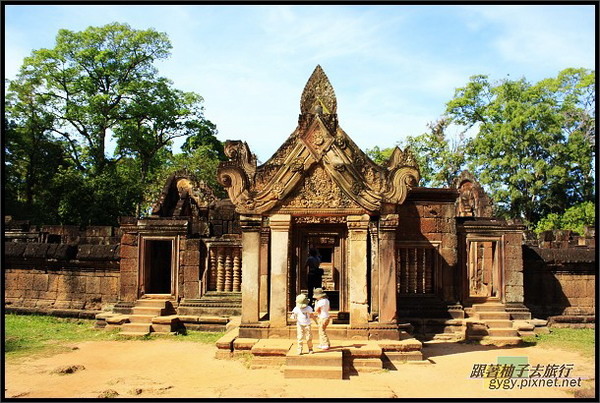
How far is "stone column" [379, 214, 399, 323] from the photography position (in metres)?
8.66

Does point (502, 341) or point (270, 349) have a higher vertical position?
point (270, 349)

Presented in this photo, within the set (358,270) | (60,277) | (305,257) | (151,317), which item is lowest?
(151,317)

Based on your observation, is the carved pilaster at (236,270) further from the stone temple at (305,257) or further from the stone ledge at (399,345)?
the stone ledge at (399,345)

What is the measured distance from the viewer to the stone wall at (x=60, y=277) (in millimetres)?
13805

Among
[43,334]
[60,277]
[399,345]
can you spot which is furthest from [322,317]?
[60,277]

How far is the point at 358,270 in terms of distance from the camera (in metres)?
8.73

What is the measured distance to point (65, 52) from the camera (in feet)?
101

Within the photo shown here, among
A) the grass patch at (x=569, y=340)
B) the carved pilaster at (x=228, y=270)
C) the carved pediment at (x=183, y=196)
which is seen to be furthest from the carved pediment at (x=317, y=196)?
the carved pediment at (x=183, y=196)

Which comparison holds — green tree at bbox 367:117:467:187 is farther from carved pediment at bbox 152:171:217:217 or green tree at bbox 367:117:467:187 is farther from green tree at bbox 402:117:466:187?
carved pediment at bbox 152:171:217:217

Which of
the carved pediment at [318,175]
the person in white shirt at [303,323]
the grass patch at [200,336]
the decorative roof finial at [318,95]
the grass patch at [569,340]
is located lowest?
the grass patch at [200,336]

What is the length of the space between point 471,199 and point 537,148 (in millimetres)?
17901

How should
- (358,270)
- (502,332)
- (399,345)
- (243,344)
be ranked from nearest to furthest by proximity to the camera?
(399,345)
(243,344)
(358,270)
(502,332)

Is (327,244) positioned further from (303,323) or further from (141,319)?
(303,323)

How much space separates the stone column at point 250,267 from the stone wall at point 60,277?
6032mm
